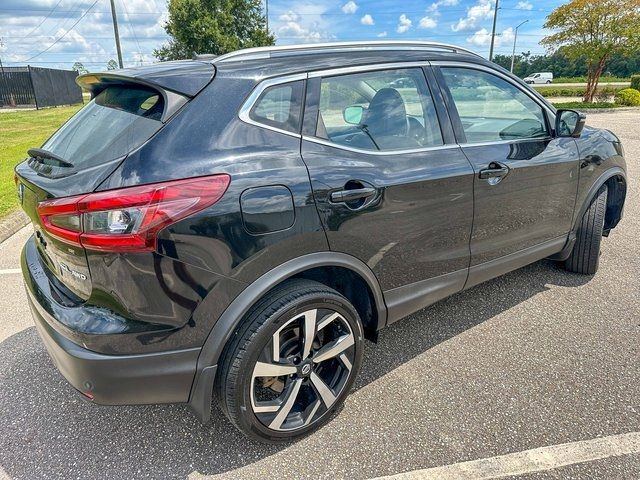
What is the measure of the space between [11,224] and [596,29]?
24479 millimetres

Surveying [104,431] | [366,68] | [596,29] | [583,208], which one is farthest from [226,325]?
[596,29]

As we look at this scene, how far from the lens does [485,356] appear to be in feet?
9.43

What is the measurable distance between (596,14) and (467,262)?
76.5ft

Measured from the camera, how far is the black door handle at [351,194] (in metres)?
2.06

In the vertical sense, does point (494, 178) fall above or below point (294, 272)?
above

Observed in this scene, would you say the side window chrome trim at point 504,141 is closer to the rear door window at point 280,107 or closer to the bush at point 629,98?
the rear door window at point 280,107

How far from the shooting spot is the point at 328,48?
239 cm

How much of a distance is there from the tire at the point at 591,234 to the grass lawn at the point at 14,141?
6333 mm

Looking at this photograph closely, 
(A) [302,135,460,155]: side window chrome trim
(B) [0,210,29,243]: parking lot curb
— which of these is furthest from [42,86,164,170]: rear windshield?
(B) [0,210,29,243]: parking lot curb

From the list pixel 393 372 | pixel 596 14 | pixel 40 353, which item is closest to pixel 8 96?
pixel 40 353

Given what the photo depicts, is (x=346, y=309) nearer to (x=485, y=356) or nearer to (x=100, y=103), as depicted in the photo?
(x=485, y=356)

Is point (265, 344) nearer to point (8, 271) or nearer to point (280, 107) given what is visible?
point (280, 107)

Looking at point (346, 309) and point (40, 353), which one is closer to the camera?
point (346, 309)

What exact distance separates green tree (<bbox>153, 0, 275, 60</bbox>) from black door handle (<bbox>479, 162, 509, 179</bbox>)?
29698 mm
